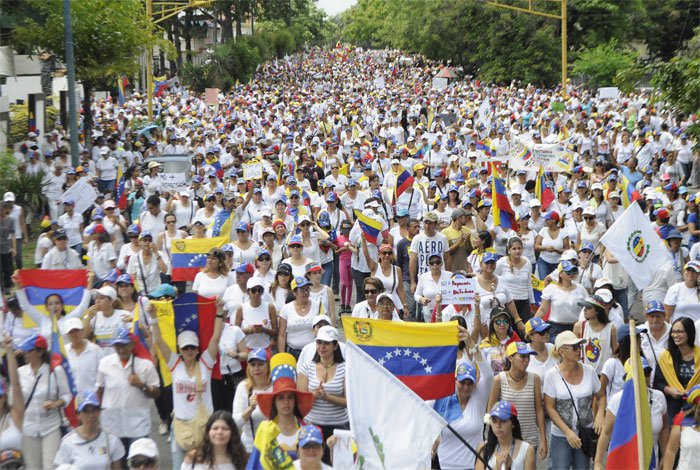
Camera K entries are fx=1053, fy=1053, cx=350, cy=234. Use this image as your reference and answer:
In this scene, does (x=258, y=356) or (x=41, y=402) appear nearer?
(x=258, y=356)

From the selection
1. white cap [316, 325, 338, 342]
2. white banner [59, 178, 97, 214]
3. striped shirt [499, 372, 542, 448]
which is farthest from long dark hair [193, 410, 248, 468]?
white banner [59, 178, 97, 214]

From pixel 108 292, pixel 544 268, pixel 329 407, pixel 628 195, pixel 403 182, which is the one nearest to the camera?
pixel 329 407

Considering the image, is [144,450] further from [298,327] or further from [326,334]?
[298,327]

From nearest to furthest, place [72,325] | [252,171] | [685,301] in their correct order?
[72,325], [685,301], [252,171]

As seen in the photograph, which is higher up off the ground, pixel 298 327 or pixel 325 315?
pixel 325 315

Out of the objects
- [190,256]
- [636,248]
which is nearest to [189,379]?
[190,256]

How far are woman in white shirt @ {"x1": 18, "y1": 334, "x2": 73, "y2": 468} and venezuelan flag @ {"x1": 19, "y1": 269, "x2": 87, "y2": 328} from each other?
1.92m

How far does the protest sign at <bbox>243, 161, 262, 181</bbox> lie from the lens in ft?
58.9

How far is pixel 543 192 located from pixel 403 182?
81.8 inches

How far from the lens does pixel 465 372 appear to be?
7297 mm

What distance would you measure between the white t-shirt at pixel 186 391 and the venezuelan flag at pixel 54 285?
87.9 inches

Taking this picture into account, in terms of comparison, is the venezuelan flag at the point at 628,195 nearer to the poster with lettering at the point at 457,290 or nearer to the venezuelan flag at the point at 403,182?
the venezuelan flag at the point at 403,182

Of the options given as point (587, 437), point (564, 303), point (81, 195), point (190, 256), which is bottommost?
point (587, 437)

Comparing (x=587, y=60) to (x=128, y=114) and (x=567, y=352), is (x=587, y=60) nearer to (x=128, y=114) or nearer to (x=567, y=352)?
(x=128, y=114)
